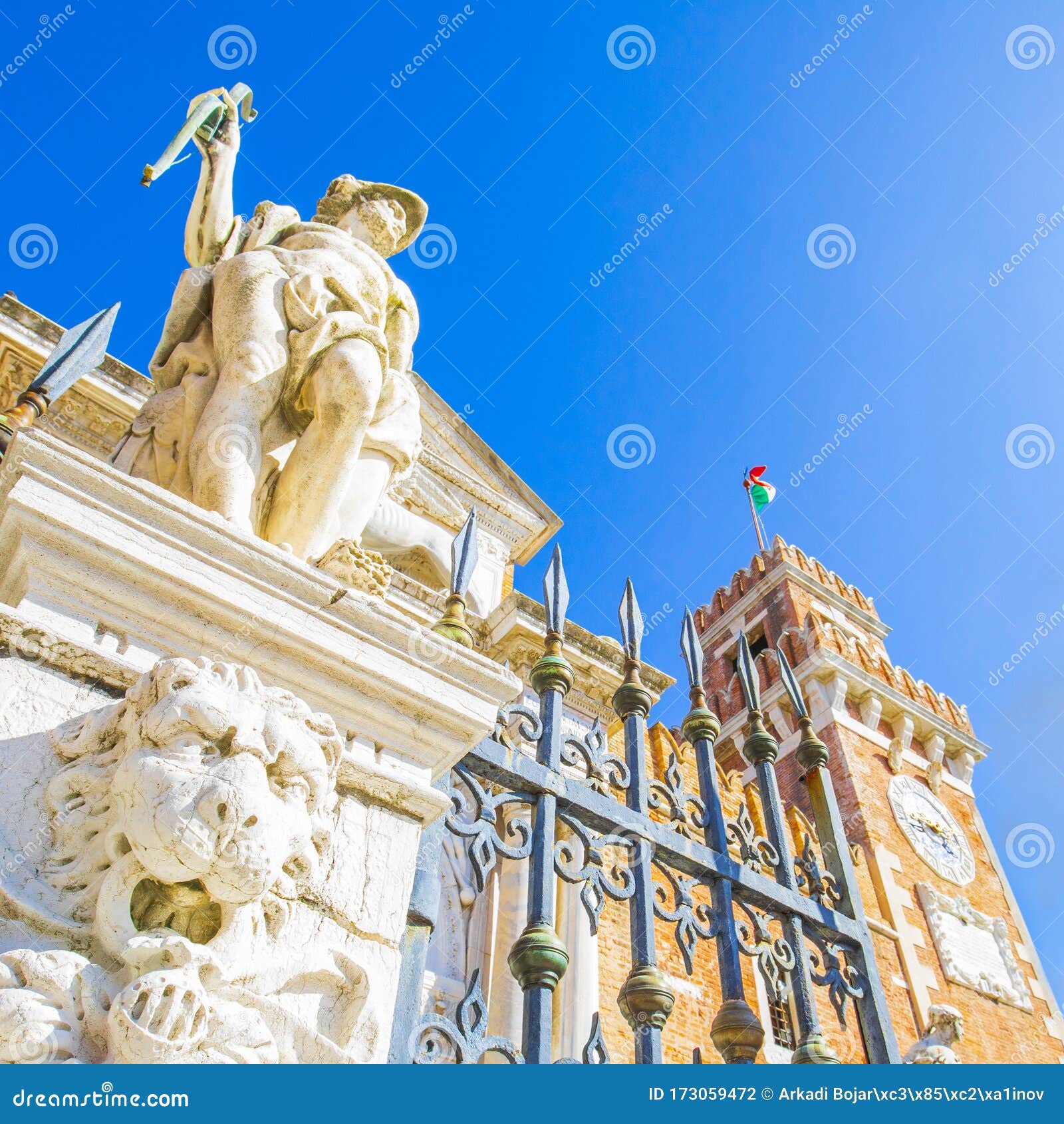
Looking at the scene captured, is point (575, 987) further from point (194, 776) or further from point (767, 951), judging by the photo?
point (194, 776)

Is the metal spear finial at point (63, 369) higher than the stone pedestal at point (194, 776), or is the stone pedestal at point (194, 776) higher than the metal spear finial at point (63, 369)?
the metal spear finial at point (63, 369)

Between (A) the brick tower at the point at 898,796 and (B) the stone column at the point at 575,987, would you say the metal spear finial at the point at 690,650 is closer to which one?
(B) the stone column at the point at 575,987

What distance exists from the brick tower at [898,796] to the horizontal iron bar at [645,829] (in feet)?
25.7

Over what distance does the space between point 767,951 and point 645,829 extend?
594mm

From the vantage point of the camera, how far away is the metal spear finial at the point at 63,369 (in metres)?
2.32

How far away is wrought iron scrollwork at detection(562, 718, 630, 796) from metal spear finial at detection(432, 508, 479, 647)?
483 mm

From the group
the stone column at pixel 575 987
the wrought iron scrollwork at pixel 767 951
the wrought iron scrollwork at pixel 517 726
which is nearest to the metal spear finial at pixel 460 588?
the wrought iron scrollwork at pixel 517 726

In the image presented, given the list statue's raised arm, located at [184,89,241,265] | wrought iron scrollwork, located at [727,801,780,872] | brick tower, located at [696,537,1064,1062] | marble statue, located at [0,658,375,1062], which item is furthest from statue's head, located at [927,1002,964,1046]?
brick tower, located at [696,537,1064,1062]

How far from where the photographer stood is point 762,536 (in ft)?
82.1

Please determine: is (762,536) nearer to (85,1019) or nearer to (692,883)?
(692,883)

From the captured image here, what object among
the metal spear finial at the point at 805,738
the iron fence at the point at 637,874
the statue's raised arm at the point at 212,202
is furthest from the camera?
the metal spear finial at the point at 805,738

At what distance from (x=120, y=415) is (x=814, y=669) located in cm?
1531

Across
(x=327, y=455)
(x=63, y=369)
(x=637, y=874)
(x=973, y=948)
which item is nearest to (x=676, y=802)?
(x=637, y=874)
